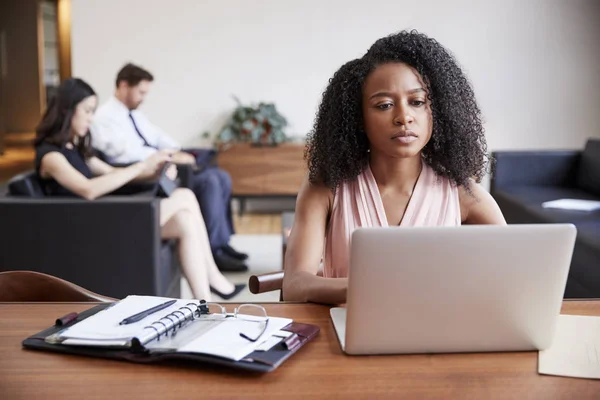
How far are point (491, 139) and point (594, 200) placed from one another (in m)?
2.38

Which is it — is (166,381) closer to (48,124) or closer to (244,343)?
(244,343)

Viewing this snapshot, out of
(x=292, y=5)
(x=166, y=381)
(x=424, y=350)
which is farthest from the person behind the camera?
(x=292, y=5)

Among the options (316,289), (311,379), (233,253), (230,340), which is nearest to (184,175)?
(233,253)

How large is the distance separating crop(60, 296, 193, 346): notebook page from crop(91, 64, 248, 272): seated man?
3187 mm

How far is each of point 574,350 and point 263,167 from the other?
204 inches

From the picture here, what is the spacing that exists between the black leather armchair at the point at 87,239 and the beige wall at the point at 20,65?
976 centimetres

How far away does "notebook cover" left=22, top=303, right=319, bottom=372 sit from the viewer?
4.04 feet

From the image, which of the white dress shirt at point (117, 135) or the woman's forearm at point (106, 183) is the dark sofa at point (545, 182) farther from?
the white dress shirt at point (117, 135)

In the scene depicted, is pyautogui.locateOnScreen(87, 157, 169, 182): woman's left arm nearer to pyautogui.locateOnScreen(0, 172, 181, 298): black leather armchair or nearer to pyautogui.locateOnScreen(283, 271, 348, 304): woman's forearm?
pyautogui.locateOnScreen(0, 172, 181, 298): black leather armchair

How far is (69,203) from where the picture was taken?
3.24 metres

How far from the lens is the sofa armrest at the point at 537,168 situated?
5340 millimetres

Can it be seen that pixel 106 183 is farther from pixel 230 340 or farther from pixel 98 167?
pixel 230 340

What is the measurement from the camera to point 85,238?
3266mm

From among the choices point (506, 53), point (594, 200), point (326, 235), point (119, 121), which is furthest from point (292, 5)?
point (326, 235)
